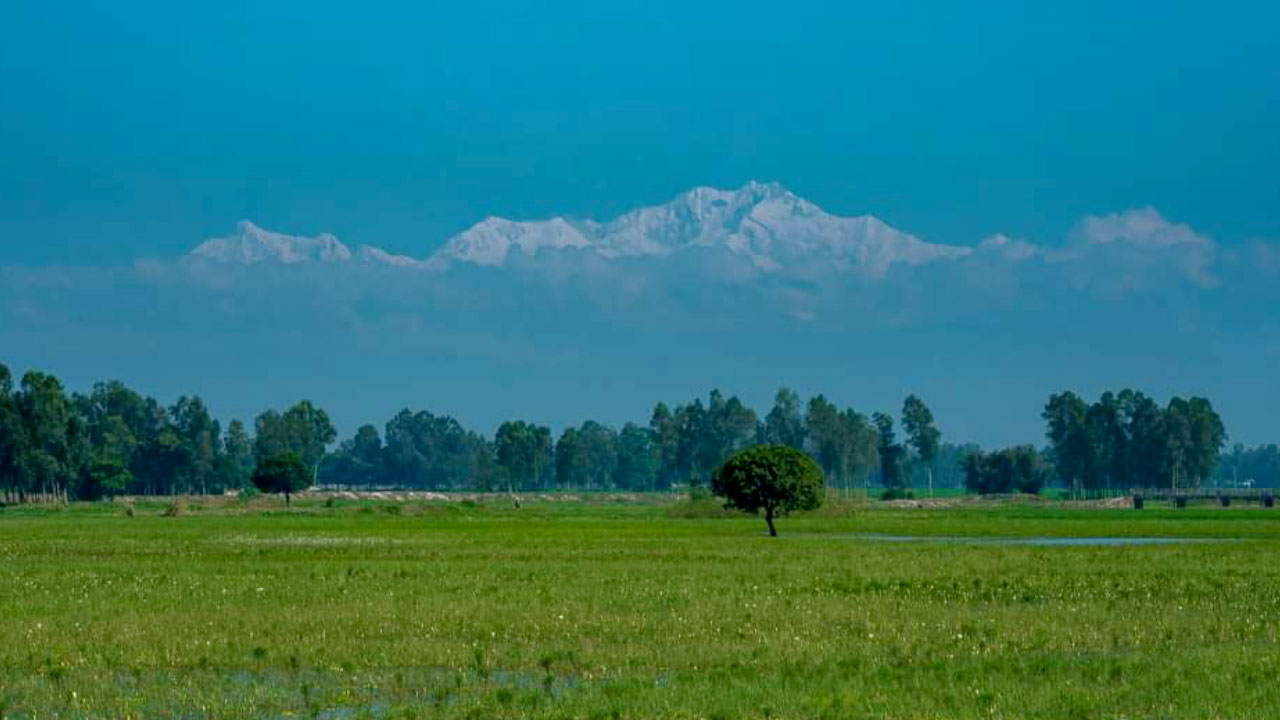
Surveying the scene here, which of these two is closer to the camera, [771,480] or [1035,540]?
[1035,540]

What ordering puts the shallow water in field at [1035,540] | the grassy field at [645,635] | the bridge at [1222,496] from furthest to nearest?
the bridge at [1222,496], the shallow water in field at [1035,540], the grassy field at [645,635]

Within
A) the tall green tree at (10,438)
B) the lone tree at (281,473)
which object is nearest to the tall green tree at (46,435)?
the tall green tree at (10,438)

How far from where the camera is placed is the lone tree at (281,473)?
6383 inches

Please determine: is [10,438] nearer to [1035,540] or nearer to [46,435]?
[46,435]

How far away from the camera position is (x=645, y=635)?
31219 mm

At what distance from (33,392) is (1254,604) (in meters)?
166

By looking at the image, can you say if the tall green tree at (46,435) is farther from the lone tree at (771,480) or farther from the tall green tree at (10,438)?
the lone tree at (771,480)

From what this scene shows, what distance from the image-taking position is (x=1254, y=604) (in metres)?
36.4

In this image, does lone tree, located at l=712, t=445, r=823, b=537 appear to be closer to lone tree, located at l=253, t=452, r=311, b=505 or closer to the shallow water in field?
the shallow water in field

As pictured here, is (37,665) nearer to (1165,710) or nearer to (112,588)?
(112,588)

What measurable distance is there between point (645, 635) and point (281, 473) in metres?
136

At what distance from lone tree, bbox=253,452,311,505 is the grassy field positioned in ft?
336

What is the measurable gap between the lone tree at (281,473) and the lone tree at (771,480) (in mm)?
87741

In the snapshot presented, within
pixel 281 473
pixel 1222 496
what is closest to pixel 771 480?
pixel 281 473
